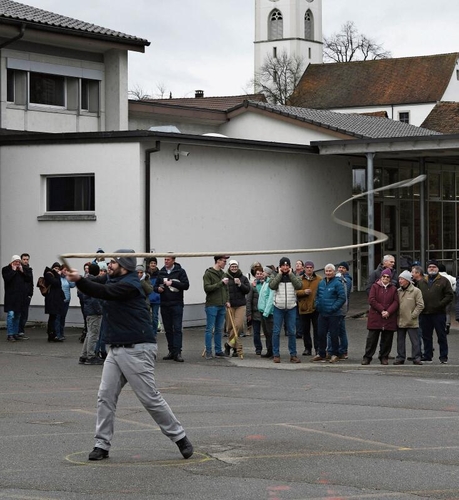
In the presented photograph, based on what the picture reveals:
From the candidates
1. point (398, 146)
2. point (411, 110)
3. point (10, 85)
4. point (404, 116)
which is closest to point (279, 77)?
point (404, 116)

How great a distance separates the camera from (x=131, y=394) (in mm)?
14820

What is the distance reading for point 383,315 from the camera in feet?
61.6

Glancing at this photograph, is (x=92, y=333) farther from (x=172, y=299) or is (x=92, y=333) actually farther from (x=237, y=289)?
(x=237, y=289)

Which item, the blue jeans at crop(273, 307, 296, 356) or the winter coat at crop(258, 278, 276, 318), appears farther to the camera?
the winter coat at crop(258, 278, 276, 318)

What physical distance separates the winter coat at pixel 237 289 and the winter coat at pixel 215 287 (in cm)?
31

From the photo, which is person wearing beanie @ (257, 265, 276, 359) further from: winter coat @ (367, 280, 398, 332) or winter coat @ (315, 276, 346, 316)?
winter coat @ (367, 280, 398, 332)

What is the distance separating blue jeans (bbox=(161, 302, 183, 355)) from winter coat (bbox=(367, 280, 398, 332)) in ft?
10.7

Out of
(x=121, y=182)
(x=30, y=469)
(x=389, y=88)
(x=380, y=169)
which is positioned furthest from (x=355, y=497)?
(x=389, y=88)

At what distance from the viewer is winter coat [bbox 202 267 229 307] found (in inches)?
779

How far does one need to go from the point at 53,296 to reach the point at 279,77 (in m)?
78.4

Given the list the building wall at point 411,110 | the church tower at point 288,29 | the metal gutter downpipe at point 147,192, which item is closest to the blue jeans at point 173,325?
the metal gutter downpipe at point 147,192

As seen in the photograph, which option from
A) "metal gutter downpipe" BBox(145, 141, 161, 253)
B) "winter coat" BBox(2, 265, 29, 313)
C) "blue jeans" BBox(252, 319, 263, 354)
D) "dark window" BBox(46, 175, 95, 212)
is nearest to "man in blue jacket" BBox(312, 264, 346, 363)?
"blue jeans" BBox(252, 319, 263, 354)

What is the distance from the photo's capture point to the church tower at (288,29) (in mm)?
114062

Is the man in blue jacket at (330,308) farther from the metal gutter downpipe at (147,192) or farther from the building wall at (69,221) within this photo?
the building wall at (69,221)
